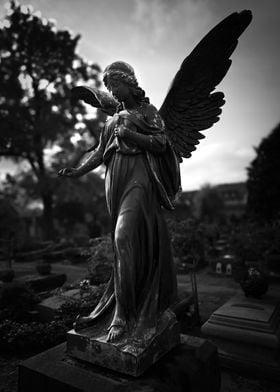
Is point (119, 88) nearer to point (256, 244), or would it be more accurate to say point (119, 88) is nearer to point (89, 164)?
point (89, 164)

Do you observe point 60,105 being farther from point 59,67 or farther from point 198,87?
point 198,87

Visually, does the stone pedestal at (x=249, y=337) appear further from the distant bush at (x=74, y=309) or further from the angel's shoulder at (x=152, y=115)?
the angel's shoulder at (x=152, y=115)

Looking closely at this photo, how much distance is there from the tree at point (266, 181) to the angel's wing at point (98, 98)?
23990mm

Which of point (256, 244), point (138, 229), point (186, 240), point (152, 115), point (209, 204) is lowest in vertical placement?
point (256, 244)

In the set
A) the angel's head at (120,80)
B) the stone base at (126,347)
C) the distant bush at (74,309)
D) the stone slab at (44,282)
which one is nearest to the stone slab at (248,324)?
the distant bush at (74,309)

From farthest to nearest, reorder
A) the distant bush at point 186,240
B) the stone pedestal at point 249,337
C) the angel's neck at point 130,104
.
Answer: the distant bush at point 186,240 → the stone pedestal at point 249,337 → the angel's neck at point 130,104

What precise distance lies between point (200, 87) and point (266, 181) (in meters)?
25.3

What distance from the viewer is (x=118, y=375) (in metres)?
2.32

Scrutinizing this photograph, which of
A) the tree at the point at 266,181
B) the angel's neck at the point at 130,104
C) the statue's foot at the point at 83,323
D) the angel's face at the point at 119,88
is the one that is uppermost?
the tree at the point at 266,181

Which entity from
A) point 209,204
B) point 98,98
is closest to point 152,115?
point 98,98

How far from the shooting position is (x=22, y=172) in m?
26.5

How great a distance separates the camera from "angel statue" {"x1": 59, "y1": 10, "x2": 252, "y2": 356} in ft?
8.51

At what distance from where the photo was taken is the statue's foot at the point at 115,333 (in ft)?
7.89

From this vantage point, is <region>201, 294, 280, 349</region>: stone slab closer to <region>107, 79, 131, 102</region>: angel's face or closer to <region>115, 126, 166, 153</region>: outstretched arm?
<region>115, 126, 166, 153</region>: outstretched arm
